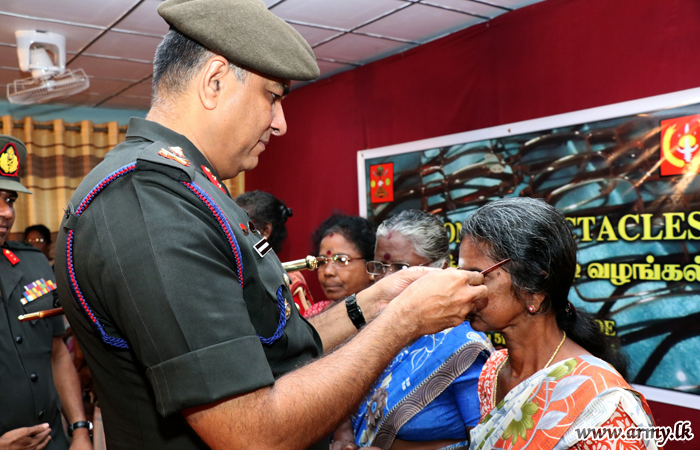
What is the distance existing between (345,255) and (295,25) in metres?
1.61

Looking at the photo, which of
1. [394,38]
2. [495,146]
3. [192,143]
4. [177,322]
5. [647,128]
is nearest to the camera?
[177,322]

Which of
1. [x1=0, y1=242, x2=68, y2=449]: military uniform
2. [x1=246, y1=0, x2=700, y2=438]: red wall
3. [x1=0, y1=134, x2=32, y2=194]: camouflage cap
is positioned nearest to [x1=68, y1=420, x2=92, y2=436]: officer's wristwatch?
[x1=0, y1=242, x2=68, y2=449]: military uniform

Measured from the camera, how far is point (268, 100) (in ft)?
3.58

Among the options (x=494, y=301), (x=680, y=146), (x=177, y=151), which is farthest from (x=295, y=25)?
(x=177, y=151)

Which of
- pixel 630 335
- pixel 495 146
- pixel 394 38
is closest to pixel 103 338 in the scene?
pixel 630 335

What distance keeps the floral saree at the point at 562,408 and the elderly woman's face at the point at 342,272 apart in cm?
162

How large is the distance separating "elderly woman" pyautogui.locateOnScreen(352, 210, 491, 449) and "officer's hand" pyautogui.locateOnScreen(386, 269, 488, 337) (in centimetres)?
82

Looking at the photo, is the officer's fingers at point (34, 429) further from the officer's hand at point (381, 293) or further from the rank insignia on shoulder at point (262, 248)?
the rank insignia on shoulder at point (262, 248)

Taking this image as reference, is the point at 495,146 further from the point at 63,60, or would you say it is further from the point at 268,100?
the point at 63,60

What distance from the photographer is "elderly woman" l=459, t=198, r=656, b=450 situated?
1366mm

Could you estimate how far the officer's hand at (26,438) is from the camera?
202 centimetres

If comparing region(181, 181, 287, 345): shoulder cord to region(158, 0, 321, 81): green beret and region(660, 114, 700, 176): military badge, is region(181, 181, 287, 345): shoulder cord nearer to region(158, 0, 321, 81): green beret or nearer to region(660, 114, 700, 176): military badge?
region(158, 0, 321, 81): green beret

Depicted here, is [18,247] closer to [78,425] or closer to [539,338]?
[78,425]

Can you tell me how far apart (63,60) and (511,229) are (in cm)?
347
